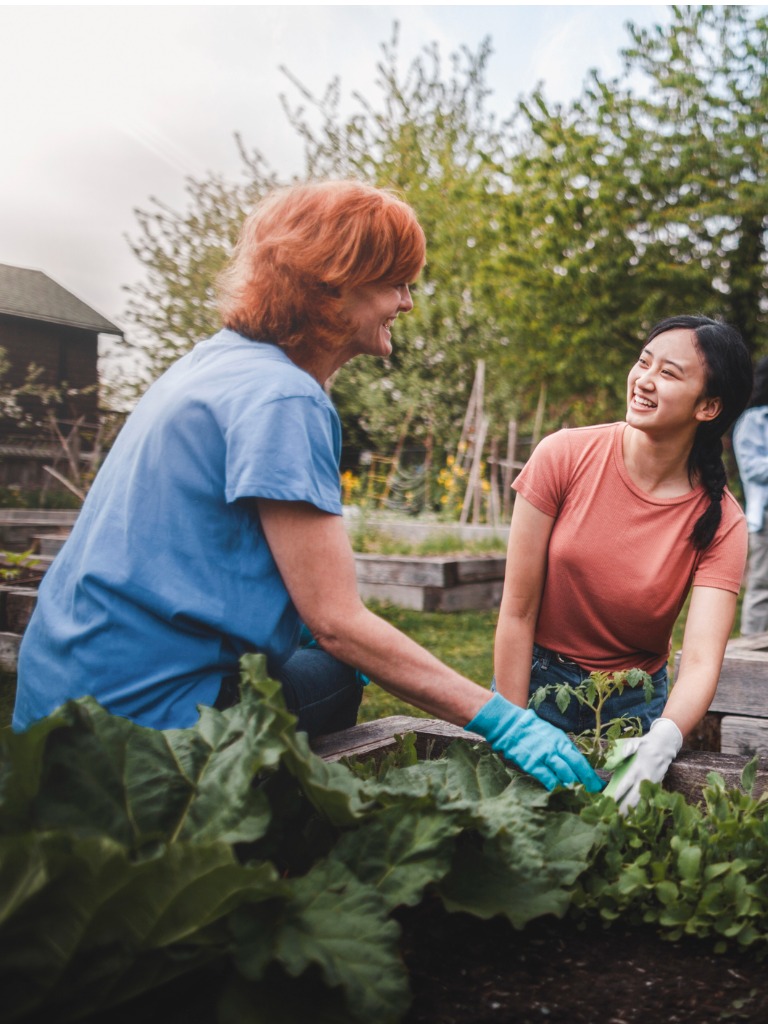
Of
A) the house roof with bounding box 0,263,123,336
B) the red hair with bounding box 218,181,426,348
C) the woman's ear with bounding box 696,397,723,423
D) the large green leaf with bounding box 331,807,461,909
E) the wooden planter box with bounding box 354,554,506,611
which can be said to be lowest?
the wooden planter box with bounding box 354,554,506,611

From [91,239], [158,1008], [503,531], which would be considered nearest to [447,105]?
[91,239]

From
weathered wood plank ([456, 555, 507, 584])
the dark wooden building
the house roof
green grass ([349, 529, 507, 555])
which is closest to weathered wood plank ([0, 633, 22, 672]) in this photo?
weathered wood plank ([456, 555, 507, 584])

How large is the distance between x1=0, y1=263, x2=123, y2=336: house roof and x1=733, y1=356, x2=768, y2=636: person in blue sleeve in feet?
23.6

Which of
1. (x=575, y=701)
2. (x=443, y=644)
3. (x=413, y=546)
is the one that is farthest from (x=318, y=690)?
(x=413, y=546)

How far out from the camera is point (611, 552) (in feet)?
7.22

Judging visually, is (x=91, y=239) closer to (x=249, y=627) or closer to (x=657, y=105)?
(x=657, y=105)

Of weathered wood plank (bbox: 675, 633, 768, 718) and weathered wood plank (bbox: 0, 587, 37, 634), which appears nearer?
weathered wood plank (bbox: 675, 633, 768, 718)

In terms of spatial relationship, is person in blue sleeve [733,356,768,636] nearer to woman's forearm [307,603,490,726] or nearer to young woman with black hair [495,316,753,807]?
young woman with black hair [495,316,753,807]

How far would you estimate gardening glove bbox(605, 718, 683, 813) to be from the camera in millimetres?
1516

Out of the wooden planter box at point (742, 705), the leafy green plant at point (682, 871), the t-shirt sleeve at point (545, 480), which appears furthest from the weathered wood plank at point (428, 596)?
the leafy green plant at point (682, 871)

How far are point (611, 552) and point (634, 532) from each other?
72 mm

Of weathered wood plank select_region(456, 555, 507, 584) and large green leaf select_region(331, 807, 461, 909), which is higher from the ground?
large green leaf select_region(331, 807, 461, 909)

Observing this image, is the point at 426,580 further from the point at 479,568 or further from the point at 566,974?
the point at 566,974

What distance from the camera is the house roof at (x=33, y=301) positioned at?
35.0ft
